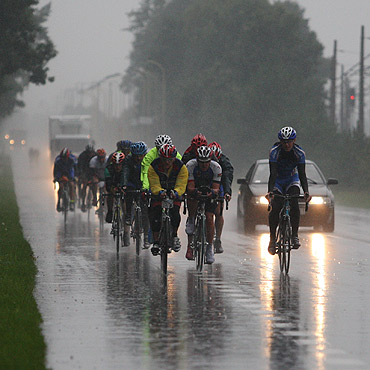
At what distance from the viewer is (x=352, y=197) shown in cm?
4506

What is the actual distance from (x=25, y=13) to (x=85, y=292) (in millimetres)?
41973

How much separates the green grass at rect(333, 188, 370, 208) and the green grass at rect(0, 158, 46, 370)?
2119cm

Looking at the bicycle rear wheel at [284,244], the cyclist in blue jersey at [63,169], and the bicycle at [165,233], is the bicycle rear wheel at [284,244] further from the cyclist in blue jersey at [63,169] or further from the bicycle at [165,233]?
the cyclist in blue jersey at [63,169]

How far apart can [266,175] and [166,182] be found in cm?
1103

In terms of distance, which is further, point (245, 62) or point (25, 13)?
point (245, 62)

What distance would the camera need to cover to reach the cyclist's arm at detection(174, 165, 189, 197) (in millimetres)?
13930

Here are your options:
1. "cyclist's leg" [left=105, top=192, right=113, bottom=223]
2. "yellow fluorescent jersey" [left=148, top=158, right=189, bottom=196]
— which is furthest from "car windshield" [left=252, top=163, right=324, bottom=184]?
"yellow fluorescent jersey" [left=148, top=158, right=189, bottom=196]

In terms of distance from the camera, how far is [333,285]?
13.7 meters

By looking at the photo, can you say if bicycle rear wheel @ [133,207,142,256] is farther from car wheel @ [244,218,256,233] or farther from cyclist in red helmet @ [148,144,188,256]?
car wheel @ [244,218,256,233]

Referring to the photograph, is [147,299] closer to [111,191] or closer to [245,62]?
[111,191]

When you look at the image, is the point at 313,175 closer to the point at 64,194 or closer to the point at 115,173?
the point at 64,194

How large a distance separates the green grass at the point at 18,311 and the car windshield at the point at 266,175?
6.54 meters

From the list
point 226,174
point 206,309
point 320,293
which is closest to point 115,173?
point 226,174

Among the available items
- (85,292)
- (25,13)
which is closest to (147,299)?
(85,292)
